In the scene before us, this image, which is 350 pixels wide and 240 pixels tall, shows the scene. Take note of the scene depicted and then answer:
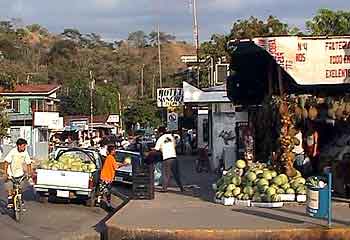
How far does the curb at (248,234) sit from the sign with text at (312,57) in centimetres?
460

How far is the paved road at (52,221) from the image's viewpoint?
1549cm

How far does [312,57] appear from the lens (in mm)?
17172

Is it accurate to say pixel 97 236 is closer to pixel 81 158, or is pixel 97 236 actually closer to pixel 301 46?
pixel 301 46

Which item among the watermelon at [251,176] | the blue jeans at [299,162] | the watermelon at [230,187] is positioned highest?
the blue jeans at [299,162]

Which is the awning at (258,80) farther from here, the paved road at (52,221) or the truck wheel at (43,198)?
the truck wheel at (43,198)

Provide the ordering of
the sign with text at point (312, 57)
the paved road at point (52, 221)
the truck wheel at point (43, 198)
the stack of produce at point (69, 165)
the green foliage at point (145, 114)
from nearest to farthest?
the paved road at point (52, 221), the sign with text at point (312, 57), the stack of produce at point (69, 165), the truck wheel at point (43, 198), the green foliage at point (145, 114)

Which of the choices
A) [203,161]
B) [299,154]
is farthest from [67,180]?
[203,161]

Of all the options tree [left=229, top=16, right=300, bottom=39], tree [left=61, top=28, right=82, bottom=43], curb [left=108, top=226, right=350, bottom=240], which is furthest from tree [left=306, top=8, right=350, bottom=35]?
tree [left=61, top=28, right=82, bottom=43]

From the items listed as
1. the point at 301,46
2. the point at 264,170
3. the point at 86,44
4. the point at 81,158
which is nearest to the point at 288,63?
the point at 301,46

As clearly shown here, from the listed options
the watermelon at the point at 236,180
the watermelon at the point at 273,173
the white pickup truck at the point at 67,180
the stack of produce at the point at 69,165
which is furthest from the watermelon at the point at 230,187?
the stack of produce at the point at 69,165

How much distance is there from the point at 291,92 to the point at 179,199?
3.92m

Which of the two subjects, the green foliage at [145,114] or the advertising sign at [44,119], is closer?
the advertising sign at [44,119]

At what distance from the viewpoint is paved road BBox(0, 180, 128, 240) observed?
1549 cm

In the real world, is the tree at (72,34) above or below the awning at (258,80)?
above
